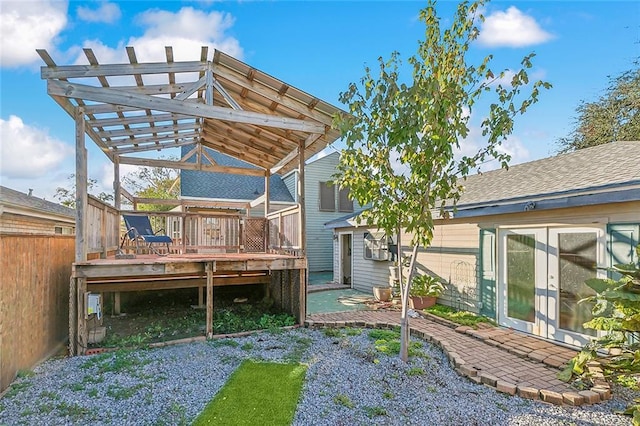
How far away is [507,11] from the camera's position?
684 centimetres

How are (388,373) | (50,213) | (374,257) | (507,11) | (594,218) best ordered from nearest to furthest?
(388,373)
(594,218)
(507,11)
(374,257)
(50,213)

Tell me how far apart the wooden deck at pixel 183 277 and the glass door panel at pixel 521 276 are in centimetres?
382

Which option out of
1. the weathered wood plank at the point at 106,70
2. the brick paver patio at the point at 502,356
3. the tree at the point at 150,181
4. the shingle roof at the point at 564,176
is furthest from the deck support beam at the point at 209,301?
the tree at the point at 150,181

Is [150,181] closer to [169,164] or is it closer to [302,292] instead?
[169,164]

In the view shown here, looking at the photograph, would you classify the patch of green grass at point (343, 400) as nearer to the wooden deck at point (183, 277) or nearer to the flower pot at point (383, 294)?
the wooden deck at point (183, 277)

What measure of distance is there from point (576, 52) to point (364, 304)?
30.7 ft

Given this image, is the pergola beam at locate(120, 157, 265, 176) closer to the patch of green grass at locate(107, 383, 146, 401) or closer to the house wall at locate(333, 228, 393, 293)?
the house wall at locate(333, 228, 393, 293)

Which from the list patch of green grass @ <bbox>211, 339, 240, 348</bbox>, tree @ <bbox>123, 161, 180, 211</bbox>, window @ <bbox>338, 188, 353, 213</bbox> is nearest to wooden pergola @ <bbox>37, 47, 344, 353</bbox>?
patch of green grass @ <bbox>211, 339, 240, 348</bbox>

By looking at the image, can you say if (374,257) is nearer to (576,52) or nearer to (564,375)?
(564,375)

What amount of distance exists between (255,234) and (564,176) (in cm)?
673

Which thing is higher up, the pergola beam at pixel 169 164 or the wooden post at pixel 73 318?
the pergola beam at pixel 169 164

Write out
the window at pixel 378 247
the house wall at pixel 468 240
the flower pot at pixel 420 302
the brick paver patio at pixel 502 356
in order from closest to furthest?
1. the brick paver patio at pixel 502 356
2. the house wall at pixel 468 240
3. the flower pot at pixel 420 302
4. the window at pixel 378 247

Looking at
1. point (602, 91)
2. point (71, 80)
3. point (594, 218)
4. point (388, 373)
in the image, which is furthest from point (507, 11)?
point (602, 91)

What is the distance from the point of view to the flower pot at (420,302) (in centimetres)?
793
